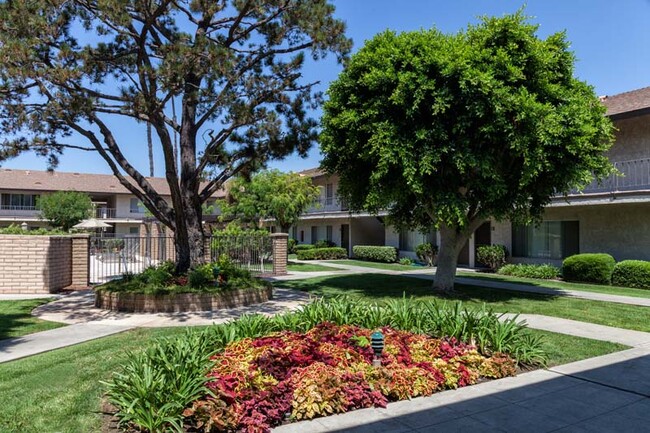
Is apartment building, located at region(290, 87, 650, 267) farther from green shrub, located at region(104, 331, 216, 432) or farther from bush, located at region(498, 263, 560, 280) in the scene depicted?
green shrub, located at region(104, 331, 216, 432)

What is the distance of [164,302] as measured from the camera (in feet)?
34.4

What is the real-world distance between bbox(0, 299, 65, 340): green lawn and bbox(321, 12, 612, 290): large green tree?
8076 mm

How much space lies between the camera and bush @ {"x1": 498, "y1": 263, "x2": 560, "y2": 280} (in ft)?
61.1

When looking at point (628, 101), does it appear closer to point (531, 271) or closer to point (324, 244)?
point (531, 271)

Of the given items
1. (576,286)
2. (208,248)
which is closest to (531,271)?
(576,286)

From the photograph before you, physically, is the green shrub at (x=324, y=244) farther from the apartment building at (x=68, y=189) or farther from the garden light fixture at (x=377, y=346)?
the garden light fixture at (x=377, y=346)

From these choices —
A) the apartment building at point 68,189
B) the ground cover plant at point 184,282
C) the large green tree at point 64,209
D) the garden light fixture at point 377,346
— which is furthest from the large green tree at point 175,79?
the apartment building at point 68,189

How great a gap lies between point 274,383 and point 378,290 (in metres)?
9.93

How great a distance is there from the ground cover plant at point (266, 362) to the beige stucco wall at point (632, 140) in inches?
574

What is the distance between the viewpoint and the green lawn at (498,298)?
1006 cm

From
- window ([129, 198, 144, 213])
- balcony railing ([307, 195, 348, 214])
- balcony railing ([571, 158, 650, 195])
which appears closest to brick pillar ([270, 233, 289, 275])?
balcony railing ([571, 158, 650, 195])

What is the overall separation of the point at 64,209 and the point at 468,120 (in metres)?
38.2

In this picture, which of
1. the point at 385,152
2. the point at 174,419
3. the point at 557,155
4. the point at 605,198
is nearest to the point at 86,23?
the point at 385,152

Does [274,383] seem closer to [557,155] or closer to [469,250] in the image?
[557,155]
